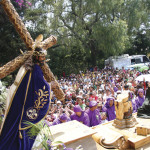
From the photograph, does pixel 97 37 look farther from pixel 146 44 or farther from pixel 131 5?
pixel 146 44

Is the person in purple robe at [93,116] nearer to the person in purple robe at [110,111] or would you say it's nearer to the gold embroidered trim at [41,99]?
the person in purple robe at [110,111]

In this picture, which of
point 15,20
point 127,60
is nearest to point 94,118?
point 15,20

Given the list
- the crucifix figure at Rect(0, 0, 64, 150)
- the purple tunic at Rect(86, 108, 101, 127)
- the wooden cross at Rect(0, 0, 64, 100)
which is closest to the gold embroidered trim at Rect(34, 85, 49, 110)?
the crucifix figure at Rect(0, 0, 64, 150)

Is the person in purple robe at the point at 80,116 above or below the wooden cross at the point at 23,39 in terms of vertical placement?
below

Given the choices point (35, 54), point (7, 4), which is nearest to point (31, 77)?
point (35, 54)

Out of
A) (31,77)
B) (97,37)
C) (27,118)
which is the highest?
(97,37)

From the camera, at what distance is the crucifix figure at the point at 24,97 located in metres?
2.66

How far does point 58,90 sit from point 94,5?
1910 cm

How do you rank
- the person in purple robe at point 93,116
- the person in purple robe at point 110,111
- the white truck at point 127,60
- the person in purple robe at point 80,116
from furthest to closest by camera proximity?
1. the white truck at point 127,60
2. the person in purple robe at point 110,111
3. the person in purple robe at point 93,116
4. the person in purple robe at point 80,116

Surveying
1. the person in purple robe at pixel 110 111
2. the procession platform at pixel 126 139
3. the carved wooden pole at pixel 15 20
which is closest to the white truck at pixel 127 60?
the person in purple robe at pixel 110 111

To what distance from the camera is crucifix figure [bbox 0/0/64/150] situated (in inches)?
105

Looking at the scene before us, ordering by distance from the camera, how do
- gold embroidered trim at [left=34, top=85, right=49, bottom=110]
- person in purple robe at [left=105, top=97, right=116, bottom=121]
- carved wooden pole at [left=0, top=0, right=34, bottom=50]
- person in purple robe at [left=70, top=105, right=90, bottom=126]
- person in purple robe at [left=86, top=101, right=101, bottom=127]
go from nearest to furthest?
gold embroidered trim at [left=34, top=85, right=49, bottom=110] < carved wooden pole at [left=0, top=0, right=34, bottom=50] < person in purple robe at [left=70, top=105, right=90, bottom=126] < person in purple robe at [left=86, top=101, right=101, bottom=127] < person in purple robe at [left=105, top=97, right=116, bottom=121]

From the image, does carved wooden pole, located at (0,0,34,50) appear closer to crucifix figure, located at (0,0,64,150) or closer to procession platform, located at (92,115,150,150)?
crucifix figure, located at (0,0,64,150)

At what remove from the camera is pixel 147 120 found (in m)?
4.05
